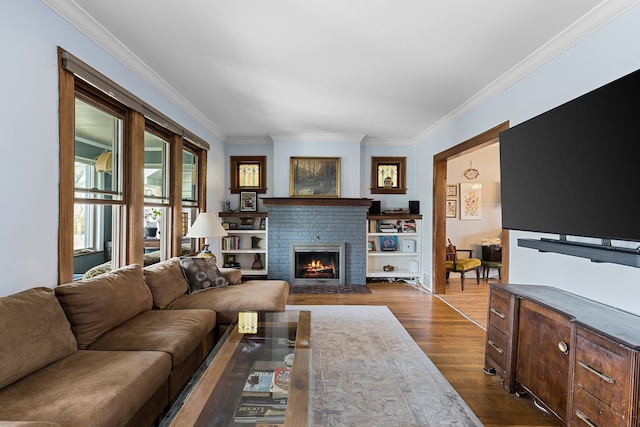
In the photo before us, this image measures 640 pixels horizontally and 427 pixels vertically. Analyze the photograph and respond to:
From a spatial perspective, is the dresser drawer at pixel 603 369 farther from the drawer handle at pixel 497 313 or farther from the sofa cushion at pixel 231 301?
the sofa cushion at pixel 231 301

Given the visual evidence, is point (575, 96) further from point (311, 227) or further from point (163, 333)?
point (311, 227)

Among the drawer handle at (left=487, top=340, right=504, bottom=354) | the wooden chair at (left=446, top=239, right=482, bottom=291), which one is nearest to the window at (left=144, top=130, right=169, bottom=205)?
the drawer handle at (left=487, top=340, right=504, bottom=354)

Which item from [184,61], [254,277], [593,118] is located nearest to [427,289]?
[254,277]

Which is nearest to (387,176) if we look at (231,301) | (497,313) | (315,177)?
(315,177)

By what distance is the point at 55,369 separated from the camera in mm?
1608

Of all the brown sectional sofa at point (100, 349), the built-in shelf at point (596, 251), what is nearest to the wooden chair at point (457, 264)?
the built-in shelf at point (596, 251)

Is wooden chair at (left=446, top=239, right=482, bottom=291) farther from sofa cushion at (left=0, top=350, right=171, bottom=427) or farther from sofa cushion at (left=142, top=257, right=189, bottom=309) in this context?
sofa cushion at (left=0, top=350, right=171, bottom=427)

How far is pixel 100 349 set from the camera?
6.34 ft

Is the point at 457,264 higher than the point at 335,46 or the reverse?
the reverse

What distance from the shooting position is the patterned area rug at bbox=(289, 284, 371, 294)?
16.6ft

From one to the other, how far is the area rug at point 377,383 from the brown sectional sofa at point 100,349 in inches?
38.2

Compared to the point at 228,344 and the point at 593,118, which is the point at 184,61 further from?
the point at 593,118

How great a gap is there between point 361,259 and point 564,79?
12.7ft

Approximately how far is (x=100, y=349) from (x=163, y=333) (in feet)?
1.16
